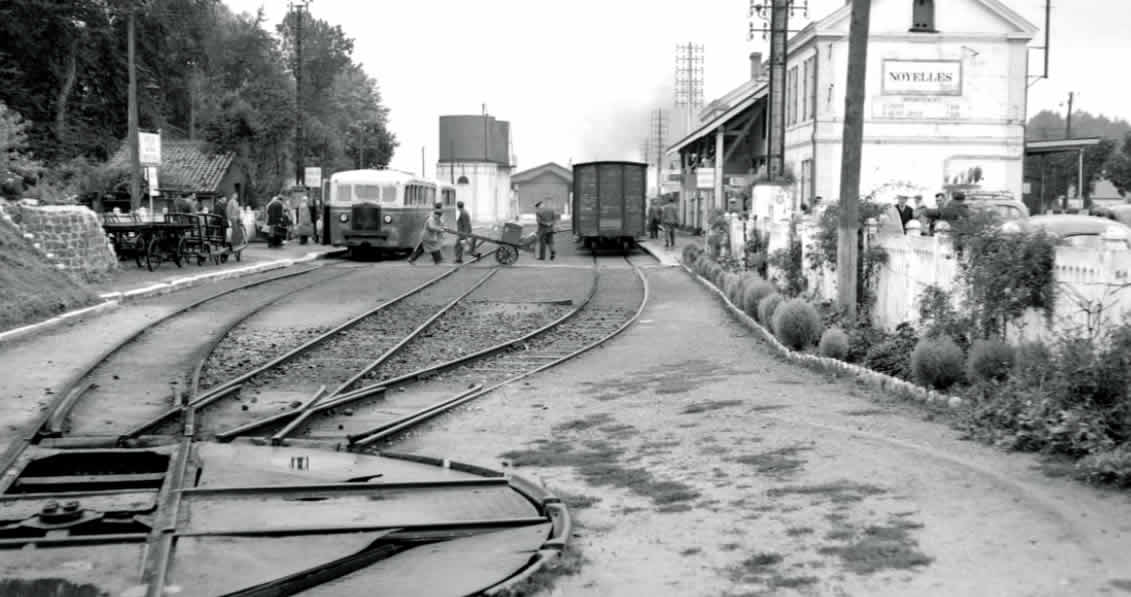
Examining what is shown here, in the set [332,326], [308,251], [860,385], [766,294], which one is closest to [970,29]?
[308,251]

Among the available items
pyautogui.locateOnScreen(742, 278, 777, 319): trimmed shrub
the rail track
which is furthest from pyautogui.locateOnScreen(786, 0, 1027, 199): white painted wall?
the rail track

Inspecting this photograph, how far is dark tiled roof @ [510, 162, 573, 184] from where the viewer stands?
123 metres

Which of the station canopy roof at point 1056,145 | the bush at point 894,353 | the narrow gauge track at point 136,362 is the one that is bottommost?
the narrow gauge track at point 136,362

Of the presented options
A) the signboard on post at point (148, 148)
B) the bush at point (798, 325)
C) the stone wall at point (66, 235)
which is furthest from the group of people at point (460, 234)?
the bush at point (798, 325)

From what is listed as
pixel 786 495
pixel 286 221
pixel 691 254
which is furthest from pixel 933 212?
pixel 286 221

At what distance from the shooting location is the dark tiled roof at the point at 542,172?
405ft

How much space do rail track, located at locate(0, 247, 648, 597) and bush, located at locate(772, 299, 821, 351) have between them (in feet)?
8.59

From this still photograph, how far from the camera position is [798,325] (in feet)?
48.9

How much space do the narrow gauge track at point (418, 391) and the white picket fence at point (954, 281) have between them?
370 centimetres

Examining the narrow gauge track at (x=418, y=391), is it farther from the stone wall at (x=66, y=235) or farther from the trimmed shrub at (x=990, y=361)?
the stone wall at (x=66, y=235)

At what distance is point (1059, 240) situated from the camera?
9.84 m

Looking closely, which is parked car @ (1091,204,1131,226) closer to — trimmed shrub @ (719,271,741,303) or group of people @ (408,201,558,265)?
trimmed shrub @ (719,271,741,303)

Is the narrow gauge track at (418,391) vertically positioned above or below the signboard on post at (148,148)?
below

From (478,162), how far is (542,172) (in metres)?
14.7
